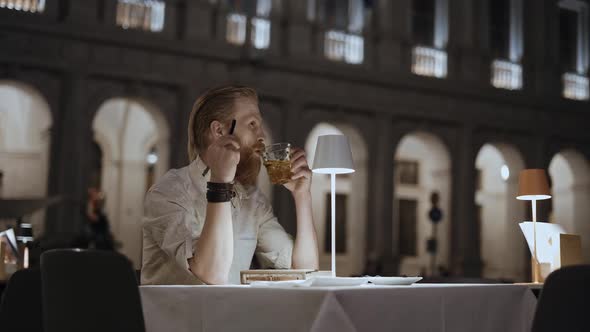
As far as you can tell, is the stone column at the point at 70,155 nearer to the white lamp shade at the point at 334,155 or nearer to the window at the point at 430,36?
the window at the point at 430,36

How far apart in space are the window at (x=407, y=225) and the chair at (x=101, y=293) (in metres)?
16.7

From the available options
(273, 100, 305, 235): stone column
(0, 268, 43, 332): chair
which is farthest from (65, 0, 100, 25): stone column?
(0, 268, 43, 332): chair

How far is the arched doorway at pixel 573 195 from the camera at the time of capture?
58.1ft

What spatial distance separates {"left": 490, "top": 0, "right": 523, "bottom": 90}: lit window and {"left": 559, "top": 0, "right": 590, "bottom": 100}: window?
1.51 m

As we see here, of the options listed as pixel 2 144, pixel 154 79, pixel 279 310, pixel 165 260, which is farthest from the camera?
pixel 2 144

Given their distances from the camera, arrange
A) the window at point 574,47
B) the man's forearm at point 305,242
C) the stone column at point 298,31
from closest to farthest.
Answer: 1. the man's forearm at point 305,242
2. the stone column at point 298,31
3. the window at point 574,47

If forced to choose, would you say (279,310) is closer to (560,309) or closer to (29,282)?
(560,309)

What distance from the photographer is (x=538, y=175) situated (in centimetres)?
368

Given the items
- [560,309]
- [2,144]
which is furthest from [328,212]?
[560,309]

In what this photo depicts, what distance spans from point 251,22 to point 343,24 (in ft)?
7.28

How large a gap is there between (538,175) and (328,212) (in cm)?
1439

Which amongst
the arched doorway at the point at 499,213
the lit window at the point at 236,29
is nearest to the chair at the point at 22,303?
the lit window at the point at 236,29

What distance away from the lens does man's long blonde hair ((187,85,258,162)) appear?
3092 mm

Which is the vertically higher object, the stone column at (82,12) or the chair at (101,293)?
the stone column at (82,12)
